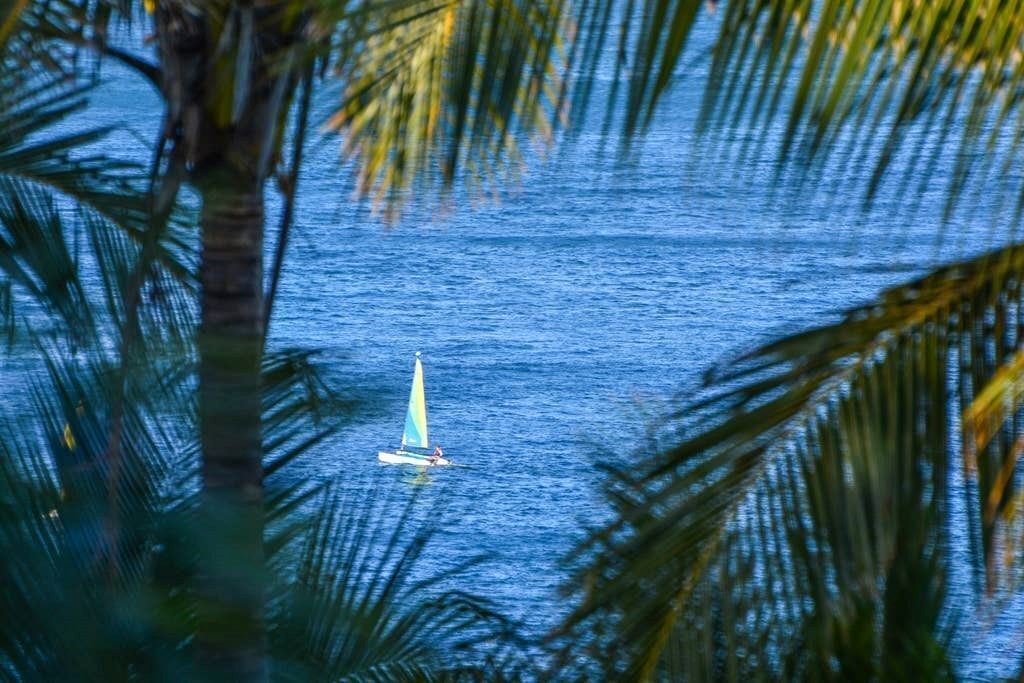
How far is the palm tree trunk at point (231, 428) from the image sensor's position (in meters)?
2.04

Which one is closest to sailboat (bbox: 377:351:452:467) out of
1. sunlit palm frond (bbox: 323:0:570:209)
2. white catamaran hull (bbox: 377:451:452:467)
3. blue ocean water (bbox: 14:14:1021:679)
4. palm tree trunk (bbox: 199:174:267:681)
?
white catamaran hull (bbox: 377:451:452:467)

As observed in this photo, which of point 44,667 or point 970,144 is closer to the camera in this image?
point 970,144

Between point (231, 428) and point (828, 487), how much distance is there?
36.4 inches

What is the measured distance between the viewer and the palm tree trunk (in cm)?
204

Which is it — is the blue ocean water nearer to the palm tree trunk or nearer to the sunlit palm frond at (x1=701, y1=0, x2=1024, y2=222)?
the palm tree trunk

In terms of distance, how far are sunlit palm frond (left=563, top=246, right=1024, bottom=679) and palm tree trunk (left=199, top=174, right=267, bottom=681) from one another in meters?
0.55

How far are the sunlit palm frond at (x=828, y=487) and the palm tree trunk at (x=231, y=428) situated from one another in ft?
1.81

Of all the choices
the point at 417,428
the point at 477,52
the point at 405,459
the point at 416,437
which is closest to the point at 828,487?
the point at 477,52

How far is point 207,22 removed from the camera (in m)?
2.17

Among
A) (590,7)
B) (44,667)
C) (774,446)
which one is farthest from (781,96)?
(44,667)

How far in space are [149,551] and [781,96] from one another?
68.4 inches

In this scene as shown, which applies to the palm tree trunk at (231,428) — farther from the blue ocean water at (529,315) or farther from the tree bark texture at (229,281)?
the blue ocean water at (529,315)

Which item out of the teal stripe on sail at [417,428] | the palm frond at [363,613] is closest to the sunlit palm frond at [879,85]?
the palm frond at [363,613]

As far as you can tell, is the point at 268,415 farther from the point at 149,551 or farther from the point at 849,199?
the point at 849,199
